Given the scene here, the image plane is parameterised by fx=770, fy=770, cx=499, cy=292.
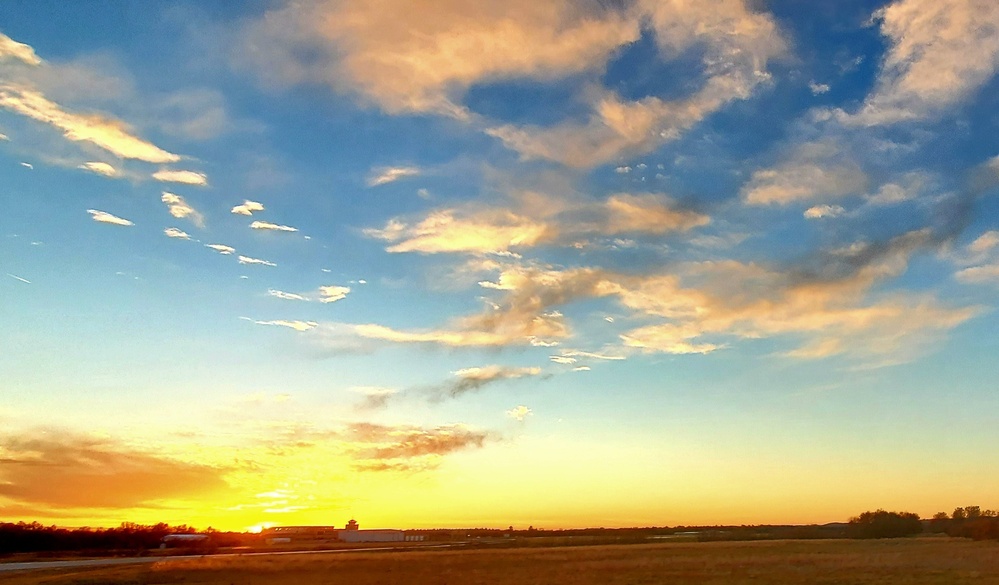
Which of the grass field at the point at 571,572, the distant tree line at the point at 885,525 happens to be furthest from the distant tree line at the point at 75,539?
the distant tree line at the point at 885,525

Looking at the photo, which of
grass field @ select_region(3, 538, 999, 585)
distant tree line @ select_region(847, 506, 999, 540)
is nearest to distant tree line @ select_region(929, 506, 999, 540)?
distant tree line @ select_region(847, 506, 999, 540)

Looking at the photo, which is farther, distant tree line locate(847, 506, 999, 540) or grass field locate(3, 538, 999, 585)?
distant tree line locate(847, 506, 999, 540)

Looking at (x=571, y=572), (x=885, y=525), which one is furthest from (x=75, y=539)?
(x=885, y=525)

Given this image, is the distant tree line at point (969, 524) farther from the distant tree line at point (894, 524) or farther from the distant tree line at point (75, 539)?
A: the distant tree line at point (75, 539)

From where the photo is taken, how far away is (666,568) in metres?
58.8

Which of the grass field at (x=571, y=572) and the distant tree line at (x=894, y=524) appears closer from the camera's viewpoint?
→ the grass field at (x=571, y=572)

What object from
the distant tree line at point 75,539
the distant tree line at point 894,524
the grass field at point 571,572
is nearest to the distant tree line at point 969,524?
the distant tree line at point 894,524

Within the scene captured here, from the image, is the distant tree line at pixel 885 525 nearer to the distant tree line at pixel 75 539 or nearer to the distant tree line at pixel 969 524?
the distant tree line at pixel 969 524

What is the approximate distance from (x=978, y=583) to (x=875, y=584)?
597 centimetres

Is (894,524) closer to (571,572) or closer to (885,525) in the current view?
(885,525)

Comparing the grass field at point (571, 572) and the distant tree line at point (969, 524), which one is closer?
the grass field at point (571, 572)

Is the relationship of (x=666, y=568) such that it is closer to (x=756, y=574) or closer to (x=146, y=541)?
(x=756, y=574)

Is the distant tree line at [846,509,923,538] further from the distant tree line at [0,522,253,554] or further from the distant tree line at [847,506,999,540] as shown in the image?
the distant tree line at [0,522,253,554]

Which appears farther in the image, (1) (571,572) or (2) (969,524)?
(2) (969,524)
